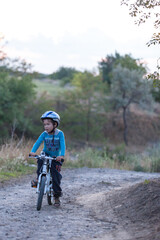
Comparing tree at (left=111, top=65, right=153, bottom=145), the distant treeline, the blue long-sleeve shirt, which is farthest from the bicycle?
tree at (left=111, top=65, right=153, bottom=145)

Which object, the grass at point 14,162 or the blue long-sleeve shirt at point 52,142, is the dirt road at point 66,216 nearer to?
the blue long-sleeve shirt at point 52,142

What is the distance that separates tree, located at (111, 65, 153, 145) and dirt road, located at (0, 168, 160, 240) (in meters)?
33.6

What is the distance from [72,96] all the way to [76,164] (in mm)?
28327

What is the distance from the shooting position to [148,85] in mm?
41719

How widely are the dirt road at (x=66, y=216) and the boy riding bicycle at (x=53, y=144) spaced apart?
0.47m

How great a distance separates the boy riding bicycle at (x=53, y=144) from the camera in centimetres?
702

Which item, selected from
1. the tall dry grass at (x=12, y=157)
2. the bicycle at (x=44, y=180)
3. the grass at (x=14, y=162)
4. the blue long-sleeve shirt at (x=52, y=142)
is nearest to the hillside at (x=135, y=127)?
the tall dry grass at (x=12, y=157)

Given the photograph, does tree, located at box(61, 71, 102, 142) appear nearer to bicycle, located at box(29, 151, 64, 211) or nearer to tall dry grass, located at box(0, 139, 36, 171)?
tall dry grass, located at box(0, 139, 36, 171)

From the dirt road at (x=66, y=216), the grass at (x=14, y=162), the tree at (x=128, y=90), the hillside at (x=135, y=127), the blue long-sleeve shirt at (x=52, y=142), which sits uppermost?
the tree at (x=128, y=90)

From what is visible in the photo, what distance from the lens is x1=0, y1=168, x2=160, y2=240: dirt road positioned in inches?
210

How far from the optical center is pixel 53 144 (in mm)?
7152

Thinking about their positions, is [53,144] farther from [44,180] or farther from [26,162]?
[26,162]

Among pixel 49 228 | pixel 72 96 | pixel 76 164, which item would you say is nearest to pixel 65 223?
pixel 49 228

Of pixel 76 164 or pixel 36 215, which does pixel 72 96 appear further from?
pixel 36 215
